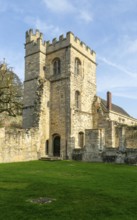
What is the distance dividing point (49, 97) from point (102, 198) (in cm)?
2200

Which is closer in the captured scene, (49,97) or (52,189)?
(52,189)

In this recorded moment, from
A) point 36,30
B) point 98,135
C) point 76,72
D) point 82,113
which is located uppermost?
point 36,30

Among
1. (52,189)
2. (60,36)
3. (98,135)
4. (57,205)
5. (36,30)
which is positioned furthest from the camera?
(36,30)

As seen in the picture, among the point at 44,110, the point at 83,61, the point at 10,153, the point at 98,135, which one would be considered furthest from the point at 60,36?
the point at 10,153

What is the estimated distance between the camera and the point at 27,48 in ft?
101

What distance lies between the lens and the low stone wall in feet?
66.5

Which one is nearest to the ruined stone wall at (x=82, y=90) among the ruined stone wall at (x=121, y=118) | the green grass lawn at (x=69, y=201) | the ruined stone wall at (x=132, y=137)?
the ruined stone wall at (x=132, y=137)

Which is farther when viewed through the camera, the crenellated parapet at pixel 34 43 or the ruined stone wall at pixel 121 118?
the ruined stone wall at pixel 121 118

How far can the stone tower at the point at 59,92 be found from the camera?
26625 mm

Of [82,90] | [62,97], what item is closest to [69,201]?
[62,97]

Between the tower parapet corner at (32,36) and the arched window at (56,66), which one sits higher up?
the tower parapet corner at (32,36)

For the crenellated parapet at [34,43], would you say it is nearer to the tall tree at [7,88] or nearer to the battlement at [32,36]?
the battlement at [32,36]

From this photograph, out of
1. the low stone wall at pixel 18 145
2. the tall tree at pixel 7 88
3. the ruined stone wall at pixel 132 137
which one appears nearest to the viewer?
the low stone wall at pixel 18 145

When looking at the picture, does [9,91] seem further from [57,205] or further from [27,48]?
[57,205]
